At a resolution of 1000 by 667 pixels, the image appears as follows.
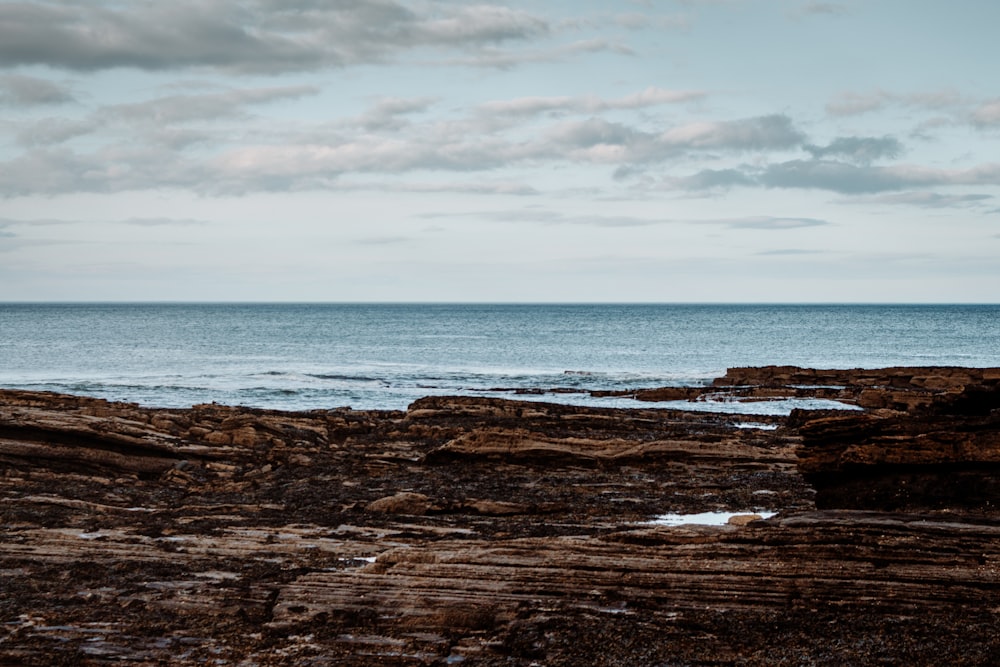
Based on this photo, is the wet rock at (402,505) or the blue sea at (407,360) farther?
the blue sea at (407,360)

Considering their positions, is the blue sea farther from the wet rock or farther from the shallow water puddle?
the wet rock

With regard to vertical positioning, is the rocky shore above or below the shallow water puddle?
above

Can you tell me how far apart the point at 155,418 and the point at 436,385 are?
36.8 m

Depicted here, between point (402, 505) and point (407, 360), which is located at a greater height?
point (402, 505)

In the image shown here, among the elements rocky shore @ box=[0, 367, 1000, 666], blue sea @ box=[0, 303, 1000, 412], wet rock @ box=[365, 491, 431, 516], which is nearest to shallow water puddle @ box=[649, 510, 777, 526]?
rocky shore @ box=[0, 367, 1000, 666]

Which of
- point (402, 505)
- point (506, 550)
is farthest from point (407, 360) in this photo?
point (506, 550)

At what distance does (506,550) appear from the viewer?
12922 millimetres

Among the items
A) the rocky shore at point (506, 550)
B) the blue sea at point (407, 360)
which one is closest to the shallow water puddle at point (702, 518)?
the rocky shore at point (506, 550)

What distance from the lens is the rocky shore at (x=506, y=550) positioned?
10430 mm

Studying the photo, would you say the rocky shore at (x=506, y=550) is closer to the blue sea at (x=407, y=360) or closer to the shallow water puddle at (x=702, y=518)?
the shallow water puddle at (x=702, y=518)

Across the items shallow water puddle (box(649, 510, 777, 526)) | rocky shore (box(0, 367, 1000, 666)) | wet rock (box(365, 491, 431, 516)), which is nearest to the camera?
rocky shore (box(0, 367, 1000, 666))

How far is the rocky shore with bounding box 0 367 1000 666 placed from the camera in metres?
10.4

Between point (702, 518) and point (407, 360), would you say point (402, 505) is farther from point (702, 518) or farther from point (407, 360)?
point (407, 360)

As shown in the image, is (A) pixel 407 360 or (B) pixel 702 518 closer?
(B) pixel 702 518
